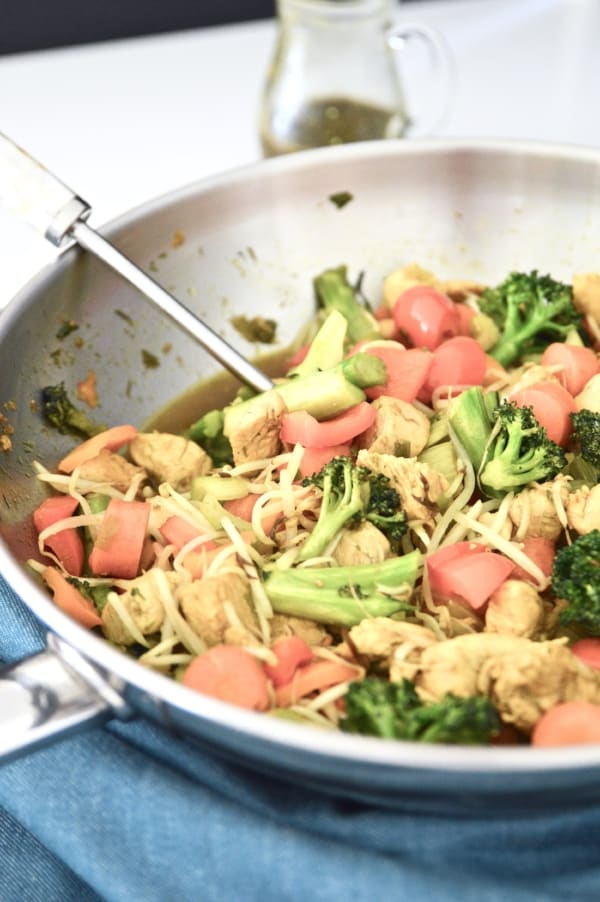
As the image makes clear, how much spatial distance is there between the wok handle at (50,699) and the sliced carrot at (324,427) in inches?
24.8

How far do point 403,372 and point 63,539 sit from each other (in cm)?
68

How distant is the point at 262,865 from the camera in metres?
1.21

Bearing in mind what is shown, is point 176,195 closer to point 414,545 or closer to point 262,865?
point 414,545

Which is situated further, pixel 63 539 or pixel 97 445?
pixel 97 445

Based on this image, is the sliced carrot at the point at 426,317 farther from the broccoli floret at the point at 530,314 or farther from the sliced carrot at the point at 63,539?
the sliced carrot at the point at 63,539

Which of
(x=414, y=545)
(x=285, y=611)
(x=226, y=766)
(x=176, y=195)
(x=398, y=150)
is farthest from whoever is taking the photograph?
(x=398, y=150)

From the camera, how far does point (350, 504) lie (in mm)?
1600

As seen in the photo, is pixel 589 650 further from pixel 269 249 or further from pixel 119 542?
pixel 269 249

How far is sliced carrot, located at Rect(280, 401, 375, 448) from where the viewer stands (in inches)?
69.4

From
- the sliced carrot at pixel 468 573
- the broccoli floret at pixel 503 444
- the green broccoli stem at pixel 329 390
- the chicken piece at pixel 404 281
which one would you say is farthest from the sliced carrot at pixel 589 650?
the chicken piece at pixel 404 281

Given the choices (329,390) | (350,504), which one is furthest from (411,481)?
(329,390)

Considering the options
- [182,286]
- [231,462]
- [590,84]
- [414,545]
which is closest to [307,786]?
[414,545]

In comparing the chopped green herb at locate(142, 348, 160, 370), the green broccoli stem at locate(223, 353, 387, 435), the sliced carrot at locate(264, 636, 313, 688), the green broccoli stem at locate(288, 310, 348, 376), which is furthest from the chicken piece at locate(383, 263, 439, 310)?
the sliced carrot at locate(264, 636, 313, 688)

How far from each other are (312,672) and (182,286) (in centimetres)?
101
